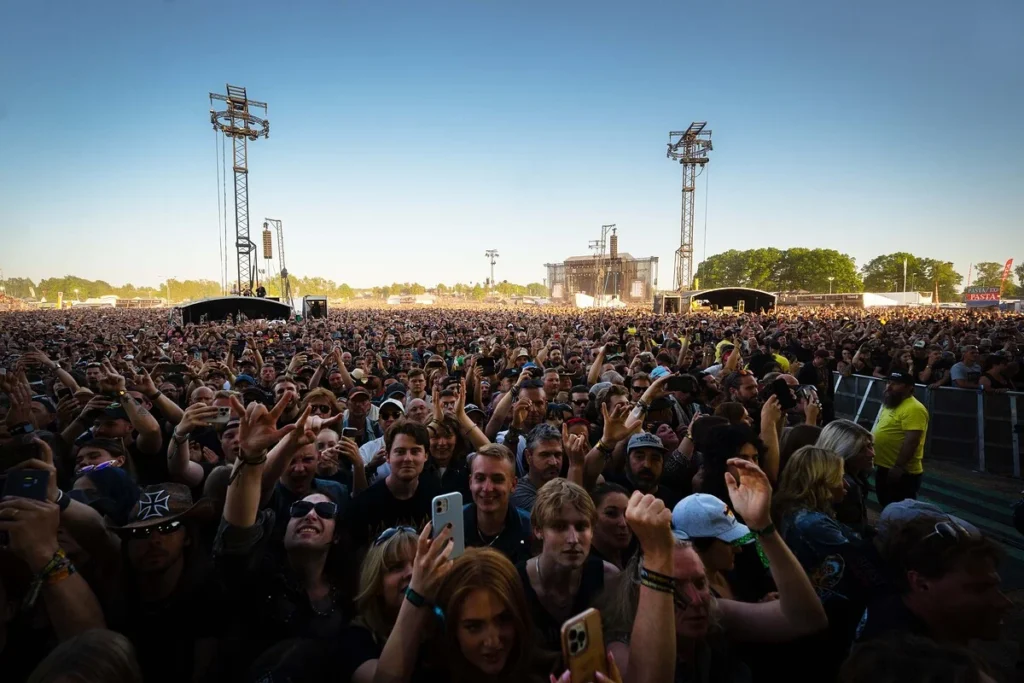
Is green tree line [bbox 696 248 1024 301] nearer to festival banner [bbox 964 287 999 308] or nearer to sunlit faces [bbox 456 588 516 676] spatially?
festival banner [bbox 964 287 999 308]

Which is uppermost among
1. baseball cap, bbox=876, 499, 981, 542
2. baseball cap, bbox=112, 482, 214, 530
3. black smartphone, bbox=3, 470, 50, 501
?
black smartphone, bbox=3, 470, 50, 501

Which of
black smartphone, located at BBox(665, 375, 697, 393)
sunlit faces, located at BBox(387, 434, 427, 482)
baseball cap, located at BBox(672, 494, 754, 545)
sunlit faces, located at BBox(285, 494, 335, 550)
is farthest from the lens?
black smartphone, located at BBox(665, 375, 697, 393)

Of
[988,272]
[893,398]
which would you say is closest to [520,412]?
[893,398]

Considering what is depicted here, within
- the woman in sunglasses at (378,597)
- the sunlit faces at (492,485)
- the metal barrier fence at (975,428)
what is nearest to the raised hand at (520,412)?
the sunlit faces at (492,485)

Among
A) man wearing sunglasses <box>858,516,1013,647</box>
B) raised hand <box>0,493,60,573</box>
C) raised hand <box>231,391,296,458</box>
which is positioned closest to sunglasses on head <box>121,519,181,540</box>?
raised hand <box>0,493,60,573</box>

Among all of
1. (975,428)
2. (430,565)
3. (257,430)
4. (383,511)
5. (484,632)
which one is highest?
(257,430)

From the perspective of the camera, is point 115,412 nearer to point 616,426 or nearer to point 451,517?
point 451,517

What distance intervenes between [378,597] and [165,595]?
943 mm

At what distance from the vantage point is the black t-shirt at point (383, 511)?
305 cm

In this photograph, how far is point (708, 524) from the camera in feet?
7.56

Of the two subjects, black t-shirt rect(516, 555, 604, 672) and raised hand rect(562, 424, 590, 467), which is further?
raised hand rect(562, 424, 590, 467)

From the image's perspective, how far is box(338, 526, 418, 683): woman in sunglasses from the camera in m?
2.02

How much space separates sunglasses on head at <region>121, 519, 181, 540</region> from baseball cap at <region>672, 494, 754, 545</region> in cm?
228

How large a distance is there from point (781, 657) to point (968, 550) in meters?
0.84
